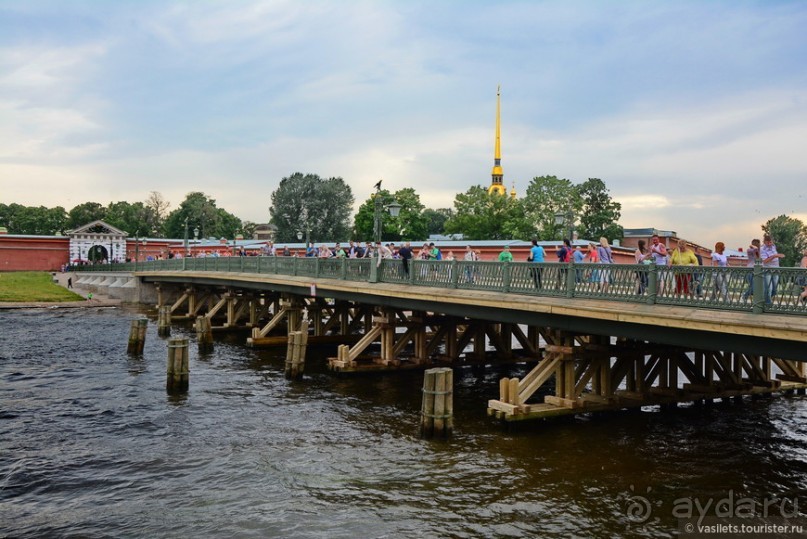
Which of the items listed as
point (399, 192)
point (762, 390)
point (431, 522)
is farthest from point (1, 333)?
point (399, 192)

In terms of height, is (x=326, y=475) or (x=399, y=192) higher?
(x=399, y=192)

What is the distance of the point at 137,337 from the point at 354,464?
18.3 metres

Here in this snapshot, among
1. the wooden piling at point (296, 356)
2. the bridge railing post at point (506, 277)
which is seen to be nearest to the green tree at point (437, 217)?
the wooden piling at point (296, 356)

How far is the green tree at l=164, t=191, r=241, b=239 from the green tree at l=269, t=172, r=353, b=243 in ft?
34.7

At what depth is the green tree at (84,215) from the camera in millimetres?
114750

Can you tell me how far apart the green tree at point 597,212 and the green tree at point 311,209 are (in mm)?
47087

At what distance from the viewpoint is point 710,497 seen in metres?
12.0

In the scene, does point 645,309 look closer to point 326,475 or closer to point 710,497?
point 710,497

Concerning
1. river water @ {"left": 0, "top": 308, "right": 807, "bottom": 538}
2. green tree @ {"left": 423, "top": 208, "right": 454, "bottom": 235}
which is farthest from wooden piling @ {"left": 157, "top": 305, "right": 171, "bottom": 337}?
green tree @ {"left": 423, "top": 208, "right": 454, "bottom": 235}

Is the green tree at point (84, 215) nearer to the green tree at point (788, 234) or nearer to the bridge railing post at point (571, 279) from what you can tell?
the green tree at point (788, 234)

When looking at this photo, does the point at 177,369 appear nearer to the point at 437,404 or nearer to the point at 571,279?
the point at 437,404

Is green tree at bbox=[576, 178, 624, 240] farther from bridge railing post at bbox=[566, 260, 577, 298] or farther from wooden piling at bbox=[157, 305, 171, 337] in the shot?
bridge railing post at bbox=[566, 260, 577, 298]

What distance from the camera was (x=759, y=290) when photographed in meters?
11.1

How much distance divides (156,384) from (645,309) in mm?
16287
